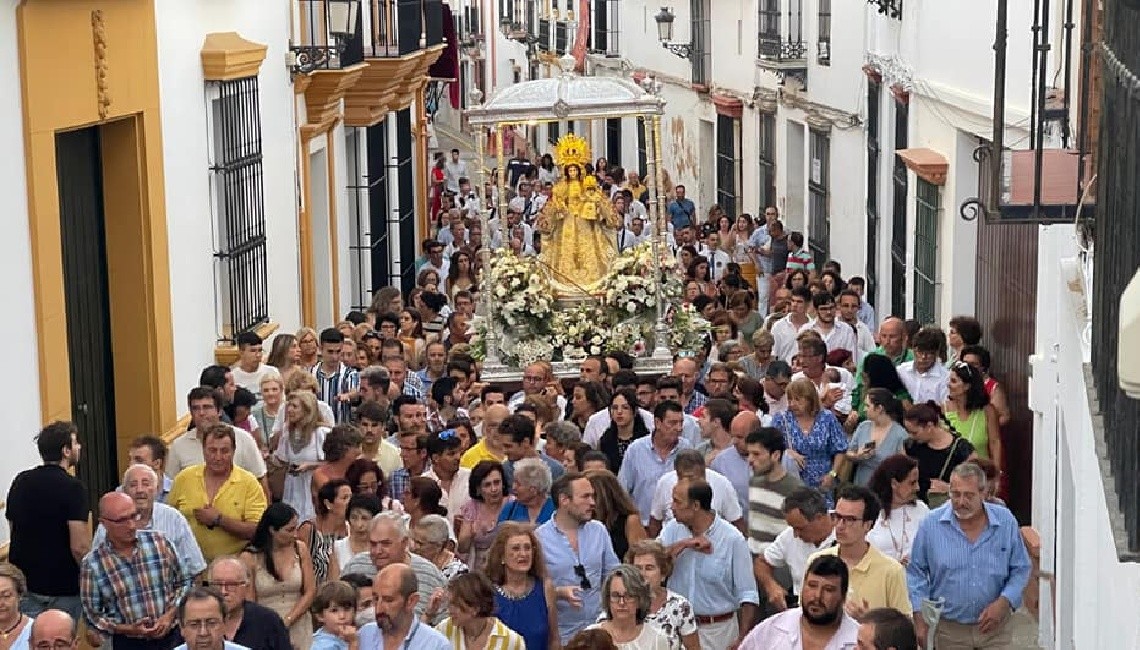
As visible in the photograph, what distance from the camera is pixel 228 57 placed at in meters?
14.0

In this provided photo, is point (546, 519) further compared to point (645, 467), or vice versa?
point (645, 467)

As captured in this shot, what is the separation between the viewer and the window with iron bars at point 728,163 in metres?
28.9

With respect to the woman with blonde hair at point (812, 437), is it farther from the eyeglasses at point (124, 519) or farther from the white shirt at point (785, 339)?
the eyeglasses at point (124, 519)

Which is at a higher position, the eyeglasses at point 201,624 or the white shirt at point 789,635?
the eyeglasses at point 201,624

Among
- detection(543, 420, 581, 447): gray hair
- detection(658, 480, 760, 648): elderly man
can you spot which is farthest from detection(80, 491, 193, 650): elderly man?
detection(543, 420, 581, 447): gray hair

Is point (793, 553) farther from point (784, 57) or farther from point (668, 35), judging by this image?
point (668, 35)

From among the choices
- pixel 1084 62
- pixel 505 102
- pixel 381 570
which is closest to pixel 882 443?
pixel 1084 62

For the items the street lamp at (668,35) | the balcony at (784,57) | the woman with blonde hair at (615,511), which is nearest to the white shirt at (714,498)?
the woman with blonde hair at (615,511)

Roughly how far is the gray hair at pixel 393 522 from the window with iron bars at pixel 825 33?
48.2 feet

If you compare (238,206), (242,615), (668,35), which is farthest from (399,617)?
(668,35)

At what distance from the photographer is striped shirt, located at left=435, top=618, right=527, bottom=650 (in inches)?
310

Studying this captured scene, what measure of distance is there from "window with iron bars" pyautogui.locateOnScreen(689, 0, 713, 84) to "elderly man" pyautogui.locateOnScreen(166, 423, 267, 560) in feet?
69.7

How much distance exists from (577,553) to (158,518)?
1.71m

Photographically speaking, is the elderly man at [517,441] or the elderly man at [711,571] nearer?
the elderly man at [711,571]
